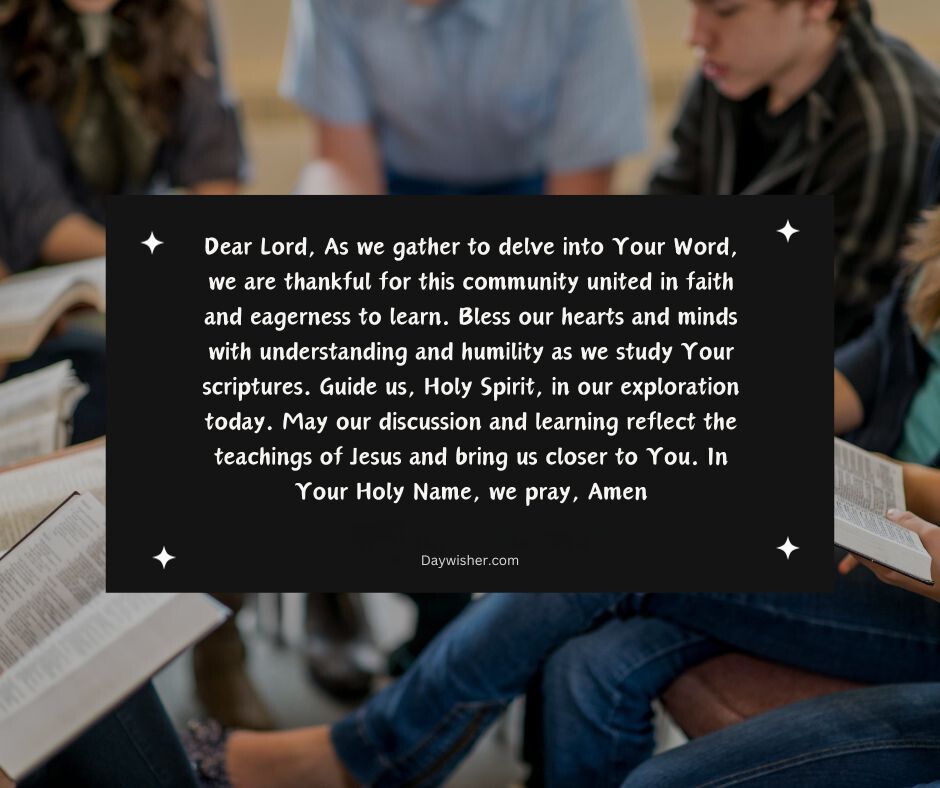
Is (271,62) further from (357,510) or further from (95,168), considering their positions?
(357,510)

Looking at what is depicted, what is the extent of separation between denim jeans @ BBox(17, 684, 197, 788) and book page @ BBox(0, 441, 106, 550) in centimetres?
19

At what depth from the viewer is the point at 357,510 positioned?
79 cm

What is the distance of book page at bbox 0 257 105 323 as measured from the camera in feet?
4.14

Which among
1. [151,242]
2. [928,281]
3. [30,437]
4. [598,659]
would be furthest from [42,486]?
[928,281]

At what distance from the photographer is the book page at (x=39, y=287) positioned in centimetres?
126

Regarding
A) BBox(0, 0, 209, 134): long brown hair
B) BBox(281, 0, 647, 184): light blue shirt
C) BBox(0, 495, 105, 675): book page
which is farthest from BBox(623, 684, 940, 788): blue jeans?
BBox(0, 0, 209, 134): long brown hair

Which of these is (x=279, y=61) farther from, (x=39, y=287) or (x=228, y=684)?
(x=228, y=684)

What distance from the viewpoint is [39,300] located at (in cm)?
129

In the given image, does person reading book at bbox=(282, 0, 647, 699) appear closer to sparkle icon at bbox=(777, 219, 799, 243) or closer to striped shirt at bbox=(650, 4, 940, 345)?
striped shirt at bbox=(650, 4, 940, 345)

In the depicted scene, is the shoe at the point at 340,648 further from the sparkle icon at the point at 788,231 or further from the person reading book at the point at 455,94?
the sparkle icon at the point at 788,231

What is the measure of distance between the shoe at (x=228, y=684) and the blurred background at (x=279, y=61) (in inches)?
59.4

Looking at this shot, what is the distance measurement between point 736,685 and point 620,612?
0.48 ft

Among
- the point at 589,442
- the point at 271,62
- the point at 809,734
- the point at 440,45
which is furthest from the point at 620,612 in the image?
the point at 271,62
